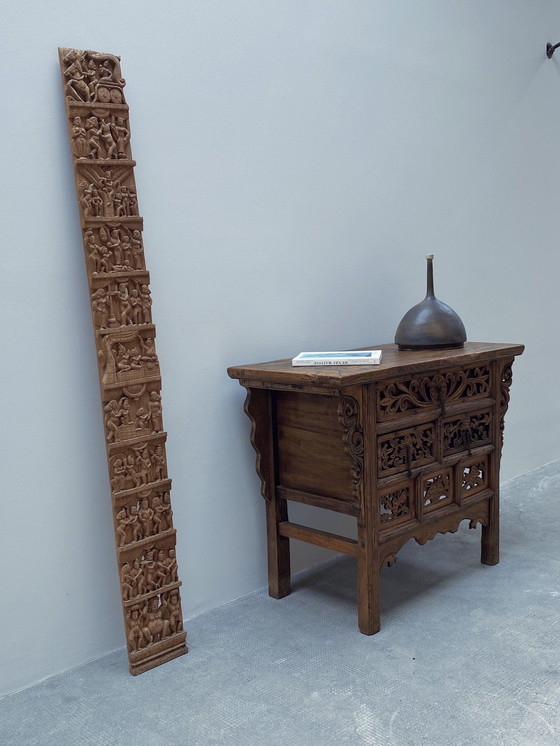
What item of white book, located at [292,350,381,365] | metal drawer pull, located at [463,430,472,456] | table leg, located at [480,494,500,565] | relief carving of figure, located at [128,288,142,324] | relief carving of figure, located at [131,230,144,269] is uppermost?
relief carving of figure, located at [131,230,144,269]

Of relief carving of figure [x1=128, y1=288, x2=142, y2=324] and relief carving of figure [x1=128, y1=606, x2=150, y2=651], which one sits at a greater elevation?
relief carving of figure [x1=128, y1=288, x2=142, y2=324]

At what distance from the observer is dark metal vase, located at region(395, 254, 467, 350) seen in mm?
2592

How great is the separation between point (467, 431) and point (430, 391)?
305mm

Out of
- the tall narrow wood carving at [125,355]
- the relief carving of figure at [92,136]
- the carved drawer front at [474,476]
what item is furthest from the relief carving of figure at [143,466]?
the carved drawer front at [474,476]

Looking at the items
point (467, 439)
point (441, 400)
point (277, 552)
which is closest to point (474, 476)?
point (467, 439)

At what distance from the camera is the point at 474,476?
2.67 m

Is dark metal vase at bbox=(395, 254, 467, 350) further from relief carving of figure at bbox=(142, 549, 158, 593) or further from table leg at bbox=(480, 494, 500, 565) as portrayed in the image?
relief carving of figure at bbox=(142, 549, 158, 593)

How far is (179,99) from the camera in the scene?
Answer: 7.40 feet

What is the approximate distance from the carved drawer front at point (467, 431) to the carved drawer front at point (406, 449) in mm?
95

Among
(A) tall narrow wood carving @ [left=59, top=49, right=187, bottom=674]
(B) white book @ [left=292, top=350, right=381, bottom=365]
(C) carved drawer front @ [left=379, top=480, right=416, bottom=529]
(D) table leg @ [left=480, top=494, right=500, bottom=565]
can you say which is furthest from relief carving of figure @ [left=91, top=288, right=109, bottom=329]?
(D) table leg @ [left=480, top=494, right=500, bottom=565]

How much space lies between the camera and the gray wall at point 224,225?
6.53ft

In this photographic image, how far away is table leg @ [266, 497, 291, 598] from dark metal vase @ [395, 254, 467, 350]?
0.77m

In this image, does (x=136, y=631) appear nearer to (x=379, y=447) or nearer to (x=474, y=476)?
(x=379, y=447)

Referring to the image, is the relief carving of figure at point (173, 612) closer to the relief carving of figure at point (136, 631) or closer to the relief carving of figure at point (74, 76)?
the relief carving of figure at point (136, 631)
